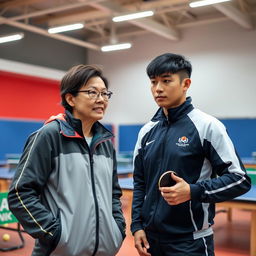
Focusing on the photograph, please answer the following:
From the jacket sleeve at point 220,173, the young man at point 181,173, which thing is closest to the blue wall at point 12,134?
the young man at point 181,173

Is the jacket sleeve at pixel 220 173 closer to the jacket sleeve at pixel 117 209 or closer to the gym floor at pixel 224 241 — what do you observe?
the jacket sleeve at pixel 117 209

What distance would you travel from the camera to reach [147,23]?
33.5ft

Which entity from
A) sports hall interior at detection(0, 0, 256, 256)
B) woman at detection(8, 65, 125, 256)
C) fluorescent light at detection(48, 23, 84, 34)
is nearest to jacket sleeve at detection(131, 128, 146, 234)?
woman at detection(8, 65, 125, 256)

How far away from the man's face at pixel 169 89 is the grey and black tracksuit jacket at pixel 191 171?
0.04m

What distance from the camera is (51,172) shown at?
1.61 metres

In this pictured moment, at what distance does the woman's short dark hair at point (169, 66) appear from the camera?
188cm

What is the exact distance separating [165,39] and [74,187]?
1098 cm

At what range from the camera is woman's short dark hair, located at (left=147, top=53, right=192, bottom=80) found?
6.17ft

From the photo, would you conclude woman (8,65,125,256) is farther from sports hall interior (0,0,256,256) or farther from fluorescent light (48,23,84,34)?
fluorescent light (48,23,84,34)

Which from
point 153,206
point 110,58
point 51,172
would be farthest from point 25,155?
point 110,58

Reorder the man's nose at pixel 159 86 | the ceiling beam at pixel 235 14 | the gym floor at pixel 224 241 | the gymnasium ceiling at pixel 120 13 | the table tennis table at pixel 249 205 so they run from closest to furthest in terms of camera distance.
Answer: the man's nose at pixel 159 86
the table tennis table at pixel 249 205
the gym floor at pixel 224 241
the ceiling beam at pixel 235 14
the gymnasium ceiling at pixel 120 13

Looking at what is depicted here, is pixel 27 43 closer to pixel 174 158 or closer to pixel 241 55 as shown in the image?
pixel 241 55

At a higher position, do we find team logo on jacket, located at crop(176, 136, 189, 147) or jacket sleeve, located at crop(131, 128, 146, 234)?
team logo on jacket, located at crop(176, 136, 189, 147)

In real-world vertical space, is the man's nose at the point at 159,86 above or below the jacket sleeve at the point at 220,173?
above
